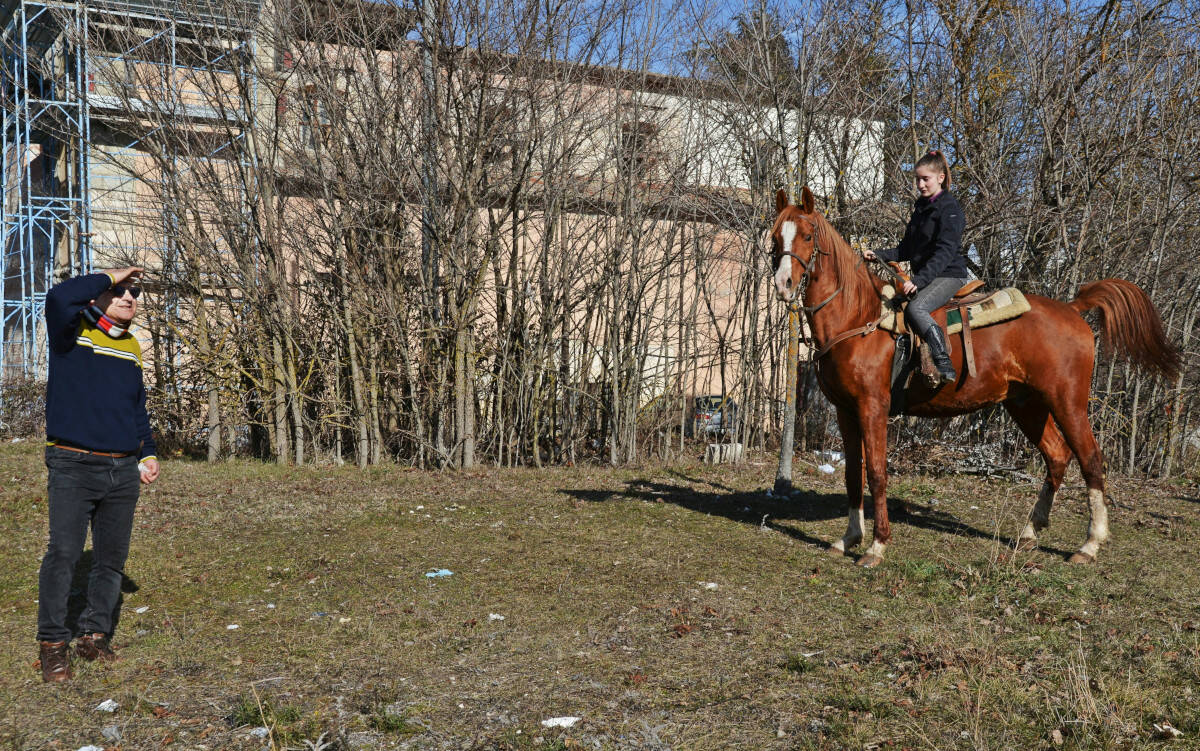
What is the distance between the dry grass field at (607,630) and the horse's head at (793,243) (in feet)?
7.06

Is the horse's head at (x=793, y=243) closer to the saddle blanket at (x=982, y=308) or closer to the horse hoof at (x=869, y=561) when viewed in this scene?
the saddle blanket at (x=982, y=308)

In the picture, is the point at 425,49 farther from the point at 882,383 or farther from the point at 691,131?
the point at 882,383

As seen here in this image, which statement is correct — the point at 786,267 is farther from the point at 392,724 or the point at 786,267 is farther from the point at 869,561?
the point at 392,724

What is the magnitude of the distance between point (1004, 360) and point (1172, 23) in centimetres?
808

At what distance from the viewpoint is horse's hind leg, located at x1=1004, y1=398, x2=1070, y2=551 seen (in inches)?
301

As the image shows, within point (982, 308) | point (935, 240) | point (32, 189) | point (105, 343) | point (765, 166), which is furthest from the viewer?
point (32, 189)

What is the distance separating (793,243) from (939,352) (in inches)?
60.0

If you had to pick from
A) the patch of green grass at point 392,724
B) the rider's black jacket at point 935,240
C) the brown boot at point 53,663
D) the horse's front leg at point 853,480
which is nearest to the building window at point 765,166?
the rider's black jacket at point 935,240

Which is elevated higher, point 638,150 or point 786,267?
point 638,150

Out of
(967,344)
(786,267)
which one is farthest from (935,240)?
(786,267)

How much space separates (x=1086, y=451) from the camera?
23.4 feet

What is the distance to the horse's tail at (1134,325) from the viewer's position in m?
7.48

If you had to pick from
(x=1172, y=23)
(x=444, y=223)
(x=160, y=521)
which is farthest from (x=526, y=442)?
(x=1172, y=23)

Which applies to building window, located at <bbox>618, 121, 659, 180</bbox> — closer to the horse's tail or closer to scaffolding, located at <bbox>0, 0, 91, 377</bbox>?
the horse's tail
